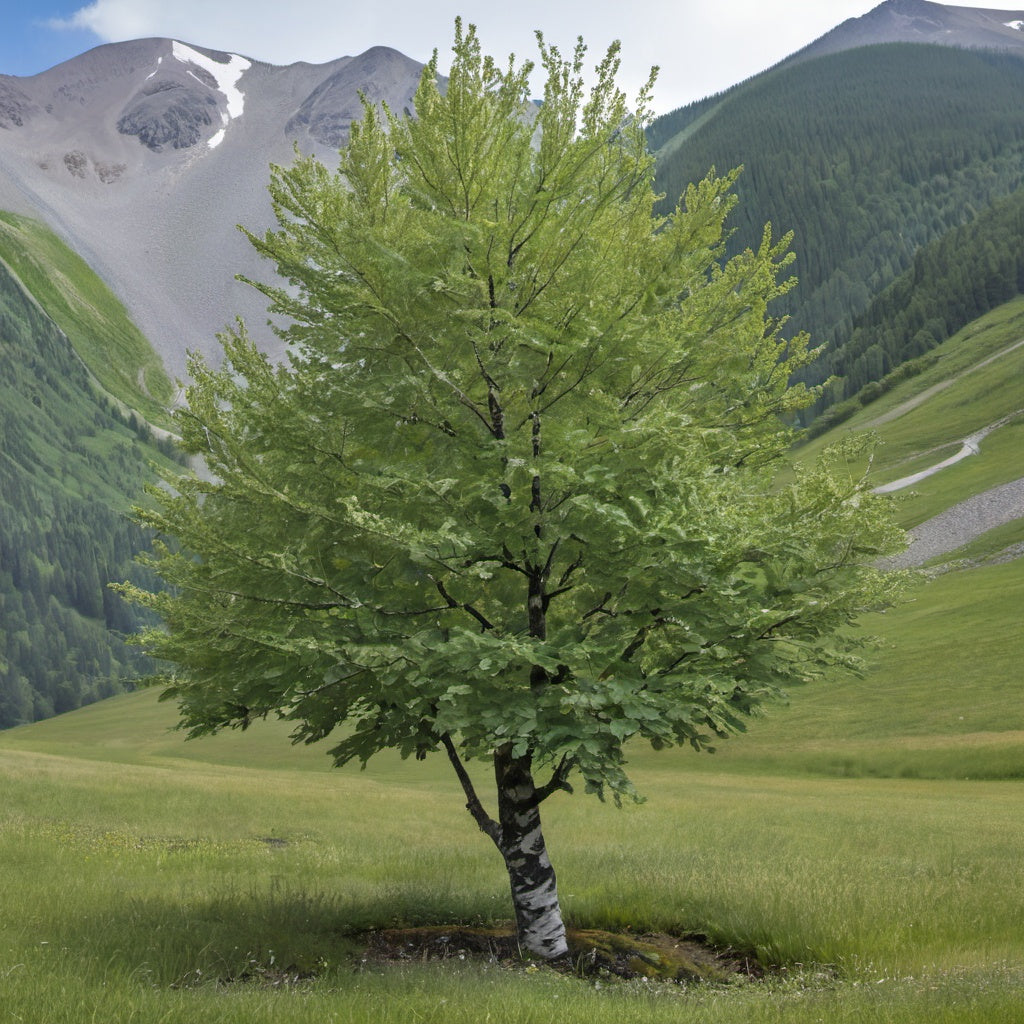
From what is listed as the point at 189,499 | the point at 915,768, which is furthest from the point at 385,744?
the point at 915,768

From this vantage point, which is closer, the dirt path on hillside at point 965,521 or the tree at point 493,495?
the tree at point 493,495

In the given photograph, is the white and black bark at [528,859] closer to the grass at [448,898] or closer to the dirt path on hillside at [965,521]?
the grass at [448,898]

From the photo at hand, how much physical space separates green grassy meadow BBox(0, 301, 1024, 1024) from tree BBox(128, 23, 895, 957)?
195 cm

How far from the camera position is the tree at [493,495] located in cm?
907

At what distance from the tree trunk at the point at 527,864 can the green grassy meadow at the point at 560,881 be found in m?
1.44

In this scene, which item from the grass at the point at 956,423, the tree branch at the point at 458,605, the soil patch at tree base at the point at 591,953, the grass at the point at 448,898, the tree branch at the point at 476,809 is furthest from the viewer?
the grass at the point at 956,423

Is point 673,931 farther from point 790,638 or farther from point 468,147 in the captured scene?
point 468,147

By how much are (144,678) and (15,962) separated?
12.0ft

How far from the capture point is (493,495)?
31.5 ft

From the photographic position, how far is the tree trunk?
10711 mm

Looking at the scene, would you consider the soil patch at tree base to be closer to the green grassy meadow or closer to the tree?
the green grassy meadow

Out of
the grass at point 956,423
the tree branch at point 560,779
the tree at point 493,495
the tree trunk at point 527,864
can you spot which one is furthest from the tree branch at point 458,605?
the grass at point 956,423

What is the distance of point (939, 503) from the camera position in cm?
11375

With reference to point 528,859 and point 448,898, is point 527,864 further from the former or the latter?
point 448,898
